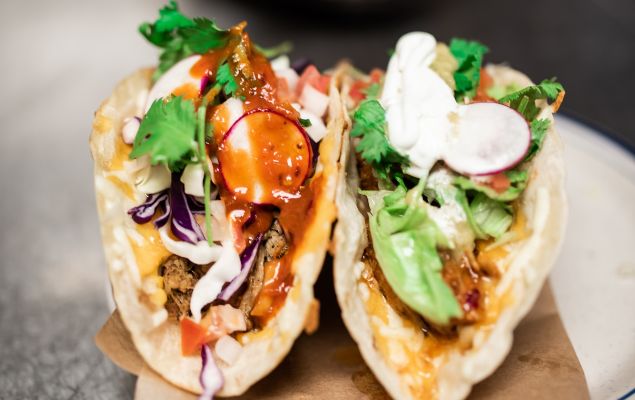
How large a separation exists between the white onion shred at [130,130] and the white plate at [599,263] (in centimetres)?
203

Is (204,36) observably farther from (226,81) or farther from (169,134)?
(169,134)

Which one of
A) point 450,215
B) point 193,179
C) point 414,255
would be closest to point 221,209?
point 193,179

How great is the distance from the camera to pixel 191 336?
7.60 feet

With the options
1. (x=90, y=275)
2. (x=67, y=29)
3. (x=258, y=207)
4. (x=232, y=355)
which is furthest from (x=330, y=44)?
(x=232, y=355)

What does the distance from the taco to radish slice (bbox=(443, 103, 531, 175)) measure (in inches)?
17.7

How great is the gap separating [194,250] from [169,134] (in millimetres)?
455

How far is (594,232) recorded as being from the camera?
120 inches

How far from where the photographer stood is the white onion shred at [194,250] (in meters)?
2.32

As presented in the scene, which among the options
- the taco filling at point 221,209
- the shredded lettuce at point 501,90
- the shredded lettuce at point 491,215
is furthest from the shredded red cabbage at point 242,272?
the shredded lettuce at point 501,90

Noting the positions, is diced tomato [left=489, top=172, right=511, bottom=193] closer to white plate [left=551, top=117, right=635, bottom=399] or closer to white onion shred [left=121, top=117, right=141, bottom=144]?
white plate [left=551, top=117, right=635, bottom=399]

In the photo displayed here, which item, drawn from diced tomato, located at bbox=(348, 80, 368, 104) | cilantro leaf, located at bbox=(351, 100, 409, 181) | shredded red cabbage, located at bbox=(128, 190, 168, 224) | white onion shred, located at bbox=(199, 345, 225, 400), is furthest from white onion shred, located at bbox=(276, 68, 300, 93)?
white onion shred, located at bbox=(199, 345, 225, 400)

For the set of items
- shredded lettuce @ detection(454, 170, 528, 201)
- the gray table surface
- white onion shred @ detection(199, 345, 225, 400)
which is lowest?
the gray table surface

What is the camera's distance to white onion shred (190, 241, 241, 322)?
7.58 ft

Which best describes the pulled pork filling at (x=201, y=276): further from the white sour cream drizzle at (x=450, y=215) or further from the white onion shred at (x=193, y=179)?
the white sour cream drizzle at (x=450, y=215)
